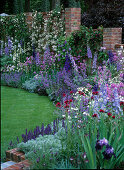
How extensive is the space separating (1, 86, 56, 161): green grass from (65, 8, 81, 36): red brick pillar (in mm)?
2617

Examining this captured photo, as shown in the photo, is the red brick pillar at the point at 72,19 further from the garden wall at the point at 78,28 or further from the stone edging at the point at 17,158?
the stone edging at the point at 17,158

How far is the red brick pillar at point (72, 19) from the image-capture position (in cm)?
895

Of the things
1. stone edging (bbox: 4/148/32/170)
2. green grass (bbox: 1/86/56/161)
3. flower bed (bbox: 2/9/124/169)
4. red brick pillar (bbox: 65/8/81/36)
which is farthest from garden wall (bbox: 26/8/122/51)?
stone edging (bbox: 4/148/32/170)

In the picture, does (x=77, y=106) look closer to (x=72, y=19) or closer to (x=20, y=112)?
(x=20, y=112)

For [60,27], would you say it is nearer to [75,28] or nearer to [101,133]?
[75,28]

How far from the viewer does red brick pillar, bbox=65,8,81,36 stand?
8.95 meters

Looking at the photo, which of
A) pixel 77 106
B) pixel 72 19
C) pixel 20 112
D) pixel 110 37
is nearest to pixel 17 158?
pixel 77 106

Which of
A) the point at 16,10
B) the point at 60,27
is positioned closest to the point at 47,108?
the point at 60,27

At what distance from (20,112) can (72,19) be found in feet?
13.5

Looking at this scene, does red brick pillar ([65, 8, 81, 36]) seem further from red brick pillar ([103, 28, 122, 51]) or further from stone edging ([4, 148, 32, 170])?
stone edging ([4, 148, 32, 170])

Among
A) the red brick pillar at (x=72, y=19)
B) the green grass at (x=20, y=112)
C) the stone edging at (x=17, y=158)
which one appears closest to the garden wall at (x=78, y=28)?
the red brick pillar at (x=72, y=19)

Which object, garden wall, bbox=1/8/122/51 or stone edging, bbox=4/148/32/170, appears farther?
garden wall, bbox=1/8/122/51

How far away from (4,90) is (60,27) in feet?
9.83

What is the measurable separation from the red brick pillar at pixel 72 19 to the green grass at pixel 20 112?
2.62 metres
